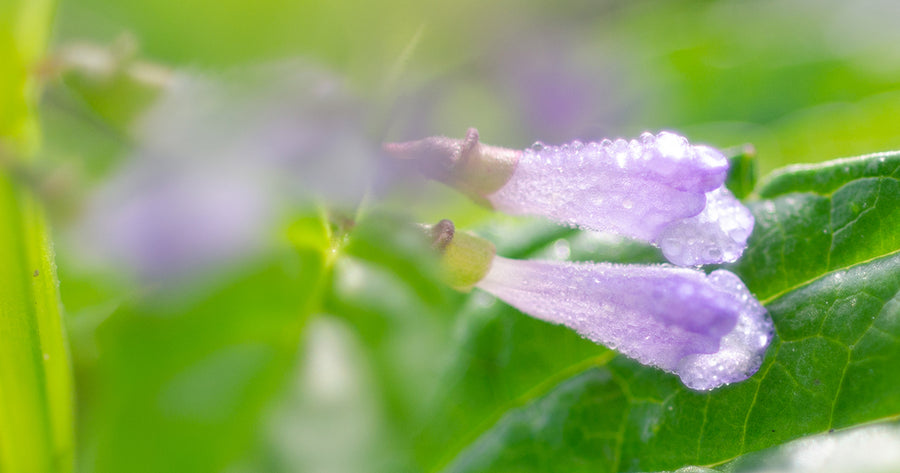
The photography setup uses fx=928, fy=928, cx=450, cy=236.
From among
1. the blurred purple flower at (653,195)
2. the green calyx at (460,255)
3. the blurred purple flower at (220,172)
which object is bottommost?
the green calyx at (460,255)

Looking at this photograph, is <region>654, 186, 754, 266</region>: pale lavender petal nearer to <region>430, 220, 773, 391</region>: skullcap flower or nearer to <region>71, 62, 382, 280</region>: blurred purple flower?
<region>430, 220, 773, 391</region>: skullcap flower

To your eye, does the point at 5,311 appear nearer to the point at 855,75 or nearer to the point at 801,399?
the point at 801,399

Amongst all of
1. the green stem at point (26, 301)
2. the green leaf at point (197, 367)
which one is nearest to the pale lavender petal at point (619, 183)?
the green leaf at point (197, 367)

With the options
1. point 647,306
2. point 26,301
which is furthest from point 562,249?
point 26,301

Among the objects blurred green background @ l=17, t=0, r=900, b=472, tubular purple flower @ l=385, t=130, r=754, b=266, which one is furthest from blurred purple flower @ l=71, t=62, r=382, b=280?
tubular purple flower @ l=385, t=130, r=754, b=266

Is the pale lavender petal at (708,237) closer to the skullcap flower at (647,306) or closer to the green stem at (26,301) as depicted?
the skullcap flower at (647,306)
